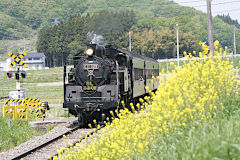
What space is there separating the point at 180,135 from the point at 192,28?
115 m

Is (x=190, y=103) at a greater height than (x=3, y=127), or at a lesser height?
greater

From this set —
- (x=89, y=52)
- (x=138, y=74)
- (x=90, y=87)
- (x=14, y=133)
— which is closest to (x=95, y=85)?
(x=90, y=87)

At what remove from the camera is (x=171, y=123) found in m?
7.67

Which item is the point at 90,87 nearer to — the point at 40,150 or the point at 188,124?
the point at 40,150

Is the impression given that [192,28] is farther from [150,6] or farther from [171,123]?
[171,123]

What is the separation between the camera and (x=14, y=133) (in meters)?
15.9

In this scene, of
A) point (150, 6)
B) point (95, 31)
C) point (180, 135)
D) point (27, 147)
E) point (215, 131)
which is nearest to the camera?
point (215, 131)

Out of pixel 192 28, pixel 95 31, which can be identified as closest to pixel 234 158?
pixel 95 31

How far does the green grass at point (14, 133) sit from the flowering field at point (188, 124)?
6629 mm

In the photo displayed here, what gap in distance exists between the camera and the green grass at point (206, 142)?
538cm

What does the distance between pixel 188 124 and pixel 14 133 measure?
33.5 ft

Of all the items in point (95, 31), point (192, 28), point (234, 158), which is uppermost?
point (192, 28)

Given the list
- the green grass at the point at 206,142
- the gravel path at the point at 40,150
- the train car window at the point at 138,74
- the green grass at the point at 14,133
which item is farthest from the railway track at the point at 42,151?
the train car window at the point at 138,74

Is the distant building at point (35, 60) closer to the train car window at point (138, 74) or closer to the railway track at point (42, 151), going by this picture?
the train car window at point (138, 74)
